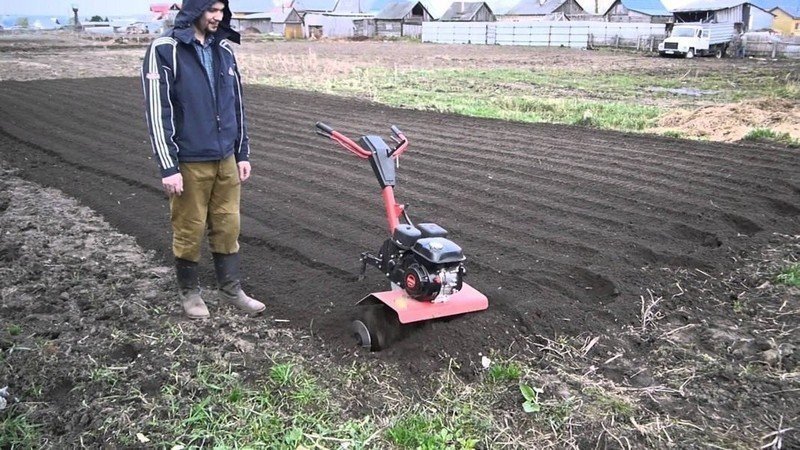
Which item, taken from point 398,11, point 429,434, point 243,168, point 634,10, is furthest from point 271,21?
point 429,434

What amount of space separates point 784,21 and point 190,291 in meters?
65.8

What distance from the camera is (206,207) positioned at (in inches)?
159

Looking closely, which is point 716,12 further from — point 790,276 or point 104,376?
point 104,376

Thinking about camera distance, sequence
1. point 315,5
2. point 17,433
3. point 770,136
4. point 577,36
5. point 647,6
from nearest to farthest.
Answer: point 17,433 → point 770,136 → point 577,36 → point 647,6 → point 315,5

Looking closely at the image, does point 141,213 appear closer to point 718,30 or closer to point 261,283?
point 261,283

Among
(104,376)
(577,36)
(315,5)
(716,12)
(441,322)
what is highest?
(315,5)

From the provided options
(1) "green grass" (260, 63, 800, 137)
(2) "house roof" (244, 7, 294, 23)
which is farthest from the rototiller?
(2) "house roof" (244, 7, 294, 23)

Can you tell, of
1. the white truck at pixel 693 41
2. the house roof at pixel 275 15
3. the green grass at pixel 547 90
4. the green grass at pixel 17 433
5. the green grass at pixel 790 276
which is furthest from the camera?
the house roof at pixel 275 15

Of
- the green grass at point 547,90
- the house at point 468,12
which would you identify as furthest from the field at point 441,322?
the house at point 468,12

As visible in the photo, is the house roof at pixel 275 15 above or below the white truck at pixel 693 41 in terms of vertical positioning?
above

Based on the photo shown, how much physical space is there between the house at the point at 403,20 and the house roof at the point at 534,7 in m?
8.83

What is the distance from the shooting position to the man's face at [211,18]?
365 cm

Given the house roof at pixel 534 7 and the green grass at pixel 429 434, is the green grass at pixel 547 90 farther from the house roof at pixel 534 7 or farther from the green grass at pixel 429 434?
the house roof at pixel 534 7

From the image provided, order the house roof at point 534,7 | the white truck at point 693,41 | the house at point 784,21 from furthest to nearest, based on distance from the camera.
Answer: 1. the house roof at point 534,7
2. the house at point 784,21
3. the white truck at point 693,41
